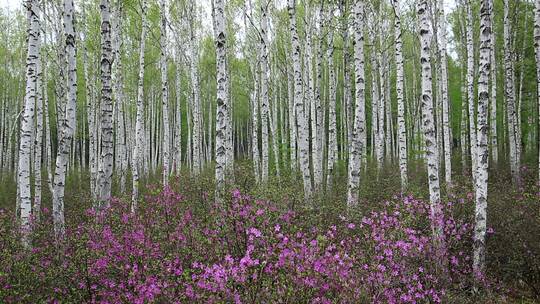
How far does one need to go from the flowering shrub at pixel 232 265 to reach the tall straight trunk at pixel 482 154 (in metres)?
0.45

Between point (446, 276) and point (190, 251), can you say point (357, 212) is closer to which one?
point (446, 276)

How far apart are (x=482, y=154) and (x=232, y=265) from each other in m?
3.91

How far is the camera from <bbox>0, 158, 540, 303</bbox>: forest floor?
3.77 m

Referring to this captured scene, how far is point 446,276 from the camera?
4695 mm

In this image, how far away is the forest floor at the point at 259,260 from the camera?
12.4 ft

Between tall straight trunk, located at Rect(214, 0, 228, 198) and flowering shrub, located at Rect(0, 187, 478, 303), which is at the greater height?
tall straight trunk, located at Rect(214, 0, 228, 198)

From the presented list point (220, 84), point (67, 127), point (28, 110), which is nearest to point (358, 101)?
point (220, 84)

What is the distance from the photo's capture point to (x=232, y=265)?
4.23 m

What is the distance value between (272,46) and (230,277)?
19.1 metres

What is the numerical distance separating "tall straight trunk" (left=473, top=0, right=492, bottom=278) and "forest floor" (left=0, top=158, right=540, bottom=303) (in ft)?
0.88

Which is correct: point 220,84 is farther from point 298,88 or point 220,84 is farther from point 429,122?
point 429,122

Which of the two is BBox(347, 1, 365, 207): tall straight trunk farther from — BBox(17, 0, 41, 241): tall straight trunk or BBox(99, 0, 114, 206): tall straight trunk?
BBox(17, 0, 41, 241): tall straight trunk

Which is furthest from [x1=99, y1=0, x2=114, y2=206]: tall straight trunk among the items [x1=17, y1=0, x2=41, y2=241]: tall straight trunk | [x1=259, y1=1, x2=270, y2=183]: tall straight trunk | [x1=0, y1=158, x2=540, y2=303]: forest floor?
[x1=259, y1=1, x2=270, y2=183]: tall straight trunk

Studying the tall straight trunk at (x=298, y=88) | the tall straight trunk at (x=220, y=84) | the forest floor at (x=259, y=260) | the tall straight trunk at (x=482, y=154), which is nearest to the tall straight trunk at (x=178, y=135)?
the tall straight trunk at (x=298, y=88)
